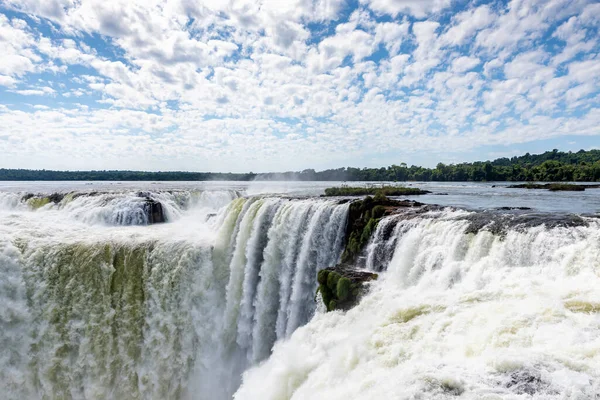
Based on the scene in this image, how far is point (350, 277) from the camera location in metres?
10.5

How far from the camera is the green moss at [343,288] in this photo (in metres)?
9.80

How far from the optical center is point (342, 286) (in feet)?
32.9

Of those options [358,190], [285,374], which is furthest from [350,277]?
[358,190]

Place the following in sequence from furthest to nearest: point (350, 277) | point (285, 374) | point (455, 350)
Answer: point (350, 277), point (285, 374), point (455, 350)

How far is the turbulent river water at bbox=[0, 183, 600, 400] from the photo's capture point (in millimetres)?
5348

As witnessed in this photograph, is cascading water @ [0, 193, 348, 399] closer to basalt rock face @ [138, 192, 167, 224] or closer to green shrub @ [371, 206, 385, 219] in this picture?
green shrub @ [371, 206, 385, 219]

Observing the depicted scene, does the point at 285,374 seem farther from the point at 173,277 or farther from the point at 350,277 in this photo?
the point at 173,277

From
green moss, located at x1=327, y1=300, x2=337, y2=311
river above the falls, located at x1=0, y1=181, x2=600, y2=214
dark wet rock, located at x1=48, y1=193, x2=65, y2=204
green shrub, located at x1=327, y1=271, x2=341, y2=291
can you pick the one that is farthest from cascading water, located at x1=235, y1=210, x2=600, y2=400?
dark wet rock, located at x1=48, y1=193, x2=65, y2=204

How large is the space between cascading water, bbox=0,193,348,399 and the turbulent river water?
0.05 metres

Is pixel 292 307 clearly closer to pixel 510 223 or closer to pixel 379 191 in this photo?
pixel 510 223

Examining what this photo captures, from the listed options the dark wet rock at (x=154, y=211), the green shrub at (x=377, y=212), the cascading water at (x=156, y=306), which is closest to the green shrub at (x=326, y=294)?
the cascading water at (x=156, y=306)

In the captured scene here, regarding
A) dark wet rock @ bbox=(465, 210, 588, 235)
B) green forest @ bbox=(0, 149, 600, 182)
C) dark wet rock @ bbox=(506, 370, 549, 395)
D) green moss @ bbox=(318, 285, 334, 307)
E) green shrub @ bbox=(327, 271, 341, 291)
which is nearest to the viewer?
dark wet rock @ bbox=(506, 370, 549, 395)

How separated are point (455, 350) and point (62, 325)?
14.1m

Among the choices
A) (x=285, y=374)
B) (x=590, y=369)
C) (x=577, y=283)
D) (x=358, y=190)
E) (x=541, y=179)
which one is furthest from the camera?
(x=541, y=179)
